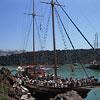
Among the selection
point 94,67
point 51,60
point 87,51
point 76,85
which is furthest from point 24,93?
point 87,51

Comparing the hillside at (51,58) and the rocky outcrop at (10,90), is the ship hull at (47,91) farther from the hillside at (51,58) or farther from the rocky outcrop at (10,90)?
the hillside at (51,58)

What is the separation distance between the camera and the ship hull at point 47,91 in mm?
19016

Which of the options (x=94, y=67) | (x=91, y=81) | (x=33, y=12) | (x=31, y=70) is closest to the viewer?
(x=91, y=81)

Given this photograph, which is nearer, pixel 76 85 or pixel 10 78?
pixel 76 85

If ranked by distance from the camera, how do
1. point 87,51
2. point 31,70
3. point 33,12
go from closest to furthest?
point 31,70 → point 33,12 → point 87,51

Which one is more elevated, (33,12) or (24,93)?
(33,12)

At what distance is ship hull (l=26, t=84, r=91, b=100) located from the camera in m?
19.0

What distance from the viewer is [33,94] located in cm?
2153

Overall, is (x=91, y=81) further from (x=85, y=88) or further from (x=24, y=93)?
(x=24, y=93)

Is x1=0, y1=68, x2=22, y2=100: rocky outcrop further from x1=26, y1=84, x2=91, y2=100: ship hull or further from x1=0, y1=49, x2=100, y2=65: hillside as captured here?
x1=0, y1=49, x2=100, y2=65: hillside

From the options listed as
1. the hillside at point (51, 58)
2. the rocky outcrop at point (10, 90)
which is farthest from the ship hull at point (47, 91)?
the hillside at point (51, 58)

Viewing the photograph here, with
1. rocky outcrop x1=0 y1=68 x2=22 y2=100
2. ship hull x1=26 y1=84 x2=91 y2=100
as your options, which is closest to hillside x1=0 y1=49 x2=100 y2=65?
ship hull x1=26 y1=84 x2=91 y2=100

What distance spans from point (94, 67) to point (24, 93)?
202 feet

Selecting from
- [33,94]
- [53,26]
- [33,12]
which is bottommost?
[33,94]
